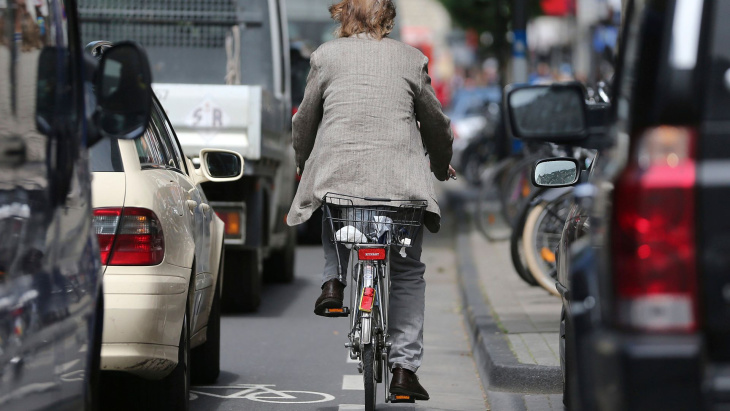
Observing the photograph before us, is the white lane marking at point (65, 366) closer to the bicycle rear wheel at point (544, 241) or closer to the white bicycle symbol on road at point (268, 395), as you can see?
the white bicycle symbol on road at point (268, 395)

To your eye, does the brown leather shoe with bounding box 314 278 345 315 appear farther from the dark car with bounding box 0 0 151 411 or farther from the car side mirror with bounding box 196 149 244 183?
the dark car with bounding box 0 0 151 411

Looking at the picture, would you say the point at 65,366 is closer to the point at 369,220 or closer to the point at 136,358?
the point at 136,358

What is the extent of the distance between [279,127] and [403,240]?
5.16 metres

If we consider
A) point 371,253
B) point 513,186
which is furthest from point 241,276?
point 513,186

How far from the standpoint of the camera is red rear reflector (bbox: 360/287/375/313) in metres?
5.73

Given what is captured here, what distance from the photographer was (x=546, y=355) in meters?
7.25

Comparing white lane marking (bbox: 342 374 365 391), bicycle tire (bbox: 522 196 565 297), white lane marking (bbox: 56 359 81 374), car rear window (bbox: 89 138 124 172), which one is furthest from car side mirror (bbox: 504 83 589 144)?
white lane marking (bbox: 56 359 81 374)

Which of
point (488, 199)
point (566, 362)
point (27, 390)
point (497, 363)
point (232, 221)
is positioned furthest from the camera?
point (488, 199)

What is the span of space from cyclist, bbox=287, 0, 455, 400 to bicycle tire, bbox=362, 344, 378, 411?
0.30 ft

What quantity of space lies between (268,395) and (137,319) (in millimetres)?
1793

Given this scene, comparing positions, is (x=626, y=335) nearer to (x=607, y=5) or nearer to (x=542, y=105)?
(x=542, y=105)

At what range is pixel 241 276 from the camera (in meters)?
9.88

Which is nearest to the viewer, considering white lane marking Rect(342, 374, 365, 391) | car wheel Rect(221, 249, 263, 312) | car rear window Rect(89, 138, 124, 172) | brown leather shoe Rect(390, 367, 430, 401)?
car rear window Rect(89, 138, 124, 172)

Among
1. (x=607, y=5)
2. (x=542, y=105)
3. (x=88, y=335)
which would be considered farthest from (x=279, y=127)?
(x=607, y=5)
